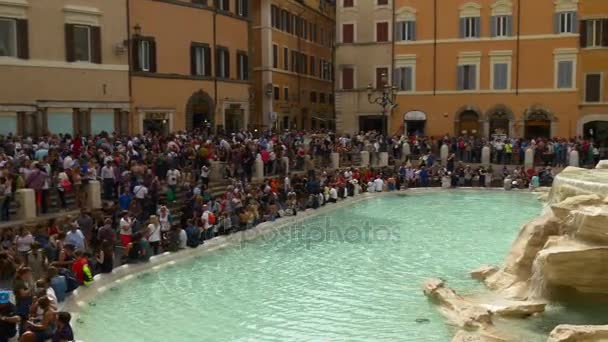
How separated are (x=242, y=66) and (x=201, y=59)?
3606mm

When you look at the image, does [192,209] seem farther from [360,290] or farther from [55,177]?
[360,290]

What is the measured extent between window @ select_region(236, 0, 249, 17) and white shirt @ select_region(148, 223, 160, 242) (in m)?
21.1

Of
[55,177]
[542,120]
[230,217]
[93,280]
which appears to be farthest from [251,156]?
[542,120]

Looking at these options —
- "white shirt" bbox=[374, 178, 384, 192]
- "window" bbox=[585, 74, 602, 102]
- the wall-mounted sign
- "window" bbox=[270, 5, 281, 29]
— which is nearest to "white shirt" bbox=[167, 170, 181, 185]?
"white shirt" bbox=[374, 178, 384, 192]

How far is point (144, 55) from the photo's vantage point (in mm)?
29641

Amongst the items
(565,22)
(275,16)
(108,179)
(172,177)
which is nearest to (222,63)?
(275,16)

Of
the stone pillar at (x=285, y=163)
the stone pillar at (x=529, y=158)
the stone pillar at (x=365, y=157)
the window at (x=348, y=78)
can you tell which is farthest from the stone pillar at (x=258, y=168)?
the window at (x=348, y=78)

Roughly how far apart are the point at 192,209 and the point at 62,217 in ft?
11.5

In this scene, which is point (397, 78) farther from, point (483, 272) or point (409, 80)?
point (483, 272)

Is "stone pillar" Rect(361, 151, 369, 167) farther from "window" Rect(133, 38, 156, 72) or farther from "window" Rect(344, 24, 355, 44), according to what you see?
"window" Rect(344, 24, 355, 44)

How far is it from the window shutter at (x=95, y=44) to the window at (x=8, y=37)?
333 cm

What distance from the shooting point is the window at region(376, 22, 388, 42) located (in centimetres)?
4303

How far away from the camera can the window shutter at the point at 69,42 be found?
25875 mm

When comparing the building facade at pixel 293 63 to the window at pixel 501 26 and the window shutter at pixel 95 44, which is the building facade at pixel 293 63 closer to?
the window at pixel 501 26
